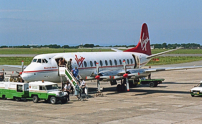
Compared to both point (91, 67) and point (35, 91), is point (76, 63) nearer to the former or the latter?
point (91, 67)

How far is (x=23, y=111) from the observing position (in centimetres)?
2453

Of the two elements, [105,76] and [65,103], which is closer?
[65,103]

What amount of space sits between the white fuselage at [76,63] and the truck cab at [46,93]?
337 centimetres

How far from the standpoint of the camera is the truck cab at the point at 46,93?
27828 millimetres

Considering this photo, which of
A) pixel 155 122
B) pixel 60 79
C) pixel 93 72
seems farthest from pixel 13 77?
pixel 155 122

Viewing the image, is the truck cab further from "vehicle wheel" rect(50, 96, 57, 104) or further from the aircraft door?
the aircraft door

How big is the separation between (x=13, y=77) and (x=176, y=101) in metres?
18.8

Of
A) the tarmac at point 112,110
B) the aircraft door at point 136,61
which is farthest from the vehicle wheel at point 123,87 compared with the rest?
the aircraft door at point 136,61

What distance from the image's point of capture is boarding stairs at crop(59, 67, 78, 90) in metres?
31.9

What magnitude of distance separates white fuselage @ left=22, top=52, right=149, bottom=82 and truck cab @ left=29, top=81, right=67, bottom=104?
3374 millimetres

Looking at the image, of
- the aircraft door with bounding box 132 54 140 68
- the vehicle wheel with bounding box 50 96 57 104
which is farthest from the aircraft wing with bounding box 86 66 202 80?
the aircraft door with bounding box 132 54 140 68

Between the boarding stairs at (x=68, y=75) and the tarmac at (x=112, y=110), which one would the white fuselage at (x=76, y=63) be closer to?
the boarding stairs at (x=68, y=75)

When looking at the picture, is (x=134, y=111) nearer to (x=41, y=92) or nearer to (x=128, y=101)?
(x=128, y=101)

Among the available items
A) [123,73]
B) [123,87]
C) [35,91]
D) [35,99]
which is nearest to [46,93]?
[35,91]
